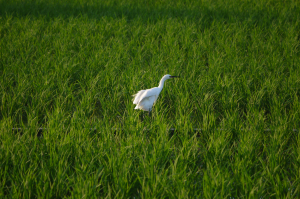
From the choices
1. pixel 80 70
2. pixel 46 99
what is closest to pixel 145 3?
pixel 80 70

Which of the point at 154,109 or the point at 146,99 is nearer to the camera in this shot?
the point at 146,99

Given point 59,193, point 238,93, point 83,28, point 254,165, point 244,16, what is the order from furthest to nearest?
point 244,16, point 83,28, point 238,93, point 254,165, point 59,193

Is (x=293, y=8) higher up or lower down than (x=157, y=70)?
higher up

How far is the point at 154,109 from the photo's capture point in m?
3.30

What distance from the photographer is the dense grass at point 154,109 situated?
194cm

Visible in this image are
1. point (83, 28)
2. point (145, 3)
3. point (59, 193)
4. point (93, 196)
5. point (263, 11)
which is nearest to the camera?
point (93, 196)

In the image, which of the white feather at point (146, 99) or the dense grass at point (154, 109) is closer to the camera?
the dense grass at point (154, 109)

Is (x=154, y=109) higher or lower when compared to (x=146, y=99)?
lower

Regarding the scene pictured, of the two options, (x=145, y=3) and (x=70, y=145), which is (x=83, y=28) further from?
(x=70, y=145)

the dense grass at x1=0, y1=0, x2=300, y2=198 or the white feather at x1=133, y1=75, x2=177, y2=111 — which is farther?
the white feather at x1=133, y1=75, x2=177, y2=111

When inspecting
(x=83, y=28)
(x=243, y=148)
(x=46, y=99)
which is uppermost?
(x=83, y=28)

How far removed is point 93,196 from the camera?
5.71 feet

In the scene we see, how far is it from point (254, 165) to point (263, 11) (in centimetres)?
666

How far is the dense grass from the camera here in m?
1.94
